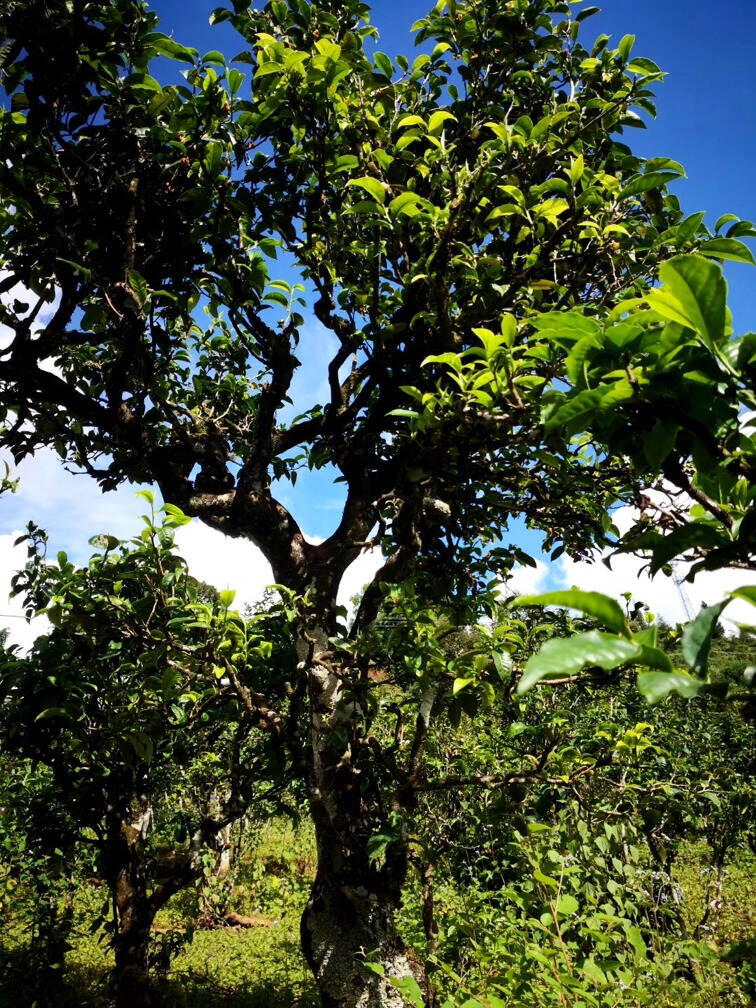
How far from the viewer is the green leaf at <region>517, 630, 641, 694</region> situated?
52 cm

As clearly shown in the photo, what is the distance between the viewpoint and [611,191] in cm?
251

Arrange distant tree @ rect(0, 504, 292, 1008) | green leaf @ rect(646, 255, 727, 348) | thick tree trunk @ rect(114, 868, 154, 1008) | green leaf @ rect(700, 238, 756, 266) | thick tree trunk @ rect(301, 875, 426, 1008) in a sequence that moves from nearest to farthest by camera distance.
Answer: green leaf @ rect(646, 255, 727, 348) → green leaf @ rect(700, 238, 756, 266) → distant tree @ rect(0, 504, 292, 1008) → thick tree trunk @ rect(301, 875, 426, 1008) → thick tree trunk @ rect(114, 868, 154, 1008)

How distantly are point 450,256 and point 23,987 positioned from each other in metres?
6.74

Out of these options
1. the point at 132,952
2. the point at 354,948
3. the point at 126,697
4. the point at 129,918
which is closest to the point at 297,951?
the point at 132,952

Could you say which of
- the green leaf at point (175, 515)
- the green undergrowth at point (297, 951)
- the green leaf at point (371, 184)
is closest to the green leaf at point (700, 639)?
the green undergrowth at point (297, 951)

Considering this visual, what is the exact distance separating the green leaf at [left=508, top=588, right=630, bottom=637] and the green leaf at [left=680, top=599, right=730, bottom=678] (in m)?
0.06

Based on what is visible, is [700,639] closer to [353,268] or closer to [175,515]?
[175,515]

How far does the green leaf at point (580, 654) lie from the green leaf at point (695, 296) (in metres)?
0.43

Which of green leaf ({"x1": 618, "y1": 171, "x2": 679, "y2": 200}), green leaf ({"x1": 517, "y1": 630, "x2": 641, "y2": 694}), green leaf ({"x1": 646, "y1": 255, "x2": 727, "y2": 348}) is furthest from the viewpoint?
green leaf ({"x1": 618, "y1": 171, "x2": 679, "y2": 200})

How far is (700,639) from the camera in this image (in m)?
0.61

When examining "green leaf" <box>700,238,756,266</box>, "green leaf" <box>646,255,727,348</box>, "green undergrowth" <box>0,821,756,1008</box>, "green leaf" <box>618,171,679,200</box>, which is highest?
"green leaf" <box>618,171,679,200</box>

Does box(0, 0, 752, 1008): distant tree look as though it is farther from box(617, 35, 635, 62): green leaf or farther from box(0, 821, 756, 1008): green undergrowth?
box(0, 821, 756, 1008): green undergrowth

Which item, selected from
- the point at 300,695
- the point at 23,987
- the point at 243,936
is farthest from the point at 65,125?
the point at 243,936

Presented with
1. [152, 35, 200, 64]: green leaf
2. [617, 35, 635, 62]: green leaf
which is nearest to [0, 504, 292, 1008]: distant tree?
[152, 35, 200, 64]: green leaf
